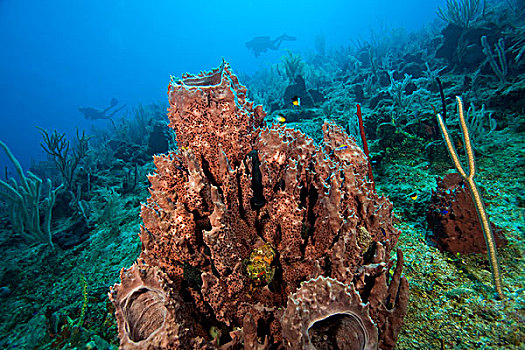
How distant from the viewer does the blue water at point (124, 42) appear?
7612cm

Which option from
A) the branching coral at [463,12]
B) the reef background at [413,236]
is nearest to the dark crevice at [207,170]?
the reef background at [413,236]

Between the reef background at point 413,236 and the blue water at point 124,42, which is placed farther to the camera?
the blue water at point 124,42

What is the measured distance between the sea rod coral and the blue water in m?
65.5

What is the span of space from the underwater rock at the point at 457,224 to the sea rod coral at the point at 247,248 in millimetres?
856

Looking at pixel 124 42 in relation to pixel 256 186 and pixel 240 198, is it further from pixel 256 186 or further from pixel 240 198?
pixel 240 198

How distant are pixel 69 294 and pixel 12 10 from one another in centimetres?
12683

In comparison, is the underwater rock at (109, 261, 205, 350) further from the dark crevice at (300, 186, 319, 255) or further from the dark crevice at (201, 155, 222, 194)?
the dark crevice at (300, 186, 319, 255)

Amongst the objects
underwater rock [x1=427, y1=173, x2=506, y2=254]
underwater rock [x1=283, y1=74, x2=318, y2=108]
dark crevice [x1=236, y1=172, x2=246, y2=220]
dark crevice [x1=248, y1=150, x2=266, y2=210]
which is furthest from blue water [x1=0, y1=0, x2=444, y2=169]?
dark crevice [x1=236, y1=172, x2=246, y2=220]

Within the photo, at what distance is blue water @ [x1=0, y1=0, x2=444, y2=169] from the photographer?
250ft

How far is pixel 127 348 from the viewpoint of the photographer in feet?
3.81

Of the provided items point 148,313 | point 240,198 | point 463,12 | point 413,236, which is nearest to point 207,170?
point 240,198

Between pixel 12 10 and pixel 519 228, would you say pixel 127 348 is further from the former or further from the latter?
pixel 12 10

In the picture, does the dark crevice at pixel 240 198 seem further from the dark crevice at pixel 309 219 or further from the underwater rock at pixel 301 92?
the underwater rock at pixel 301 92

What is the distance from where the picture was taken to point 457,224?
266 centimetres
